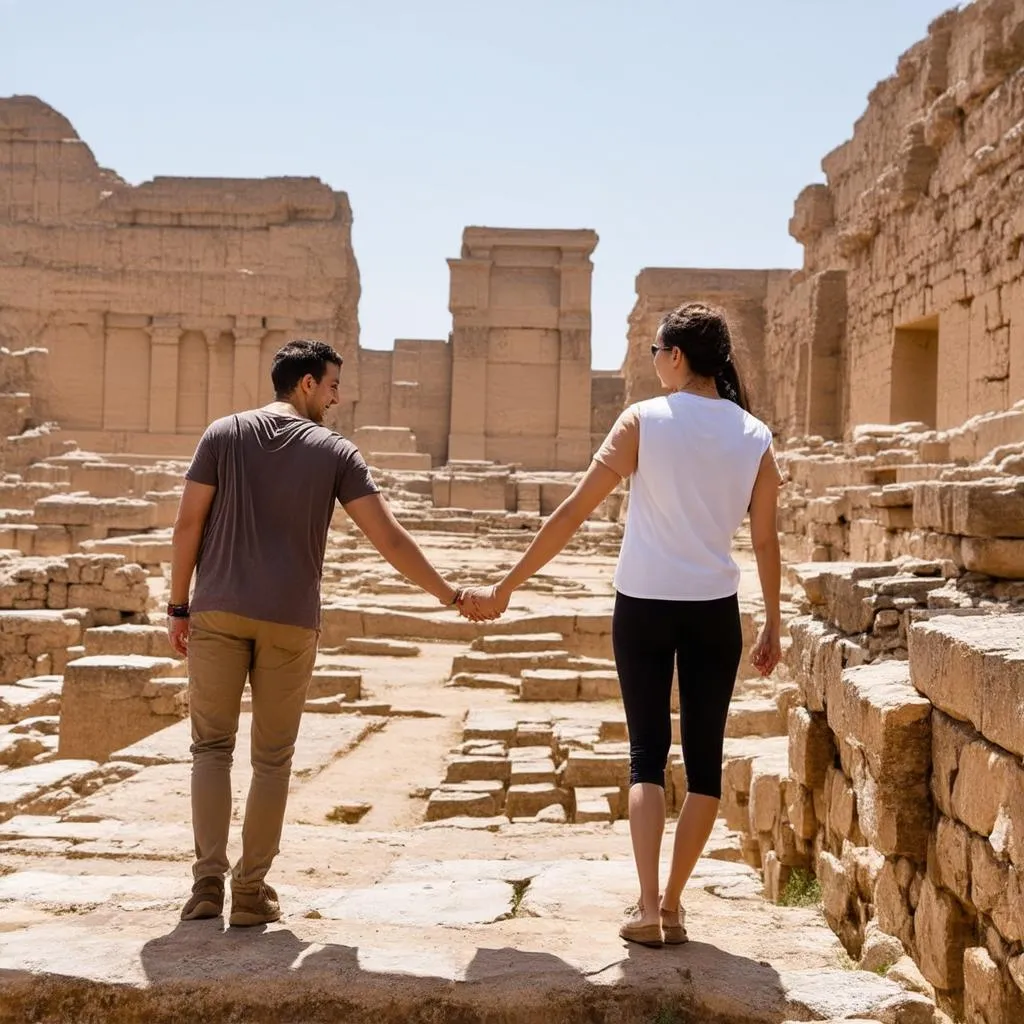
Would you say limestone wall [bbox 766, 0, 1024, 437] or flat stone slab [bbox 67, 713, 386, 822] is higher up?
limestone wall [bbox 766, 0, 1024, 437]

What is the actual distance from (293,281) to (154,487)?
11785 millimetres

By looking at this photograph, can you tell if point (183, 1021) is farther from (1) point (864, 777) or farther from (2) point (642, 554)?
(1) point (864, 777)

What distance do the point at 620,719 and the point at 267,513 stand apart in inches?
222

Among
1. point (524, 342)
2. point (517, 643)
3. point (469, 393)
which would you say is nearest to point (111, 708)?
point (517, 643)

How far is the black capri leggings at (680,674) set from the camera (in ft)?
11.0

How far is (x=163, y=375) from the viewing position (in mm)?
35500

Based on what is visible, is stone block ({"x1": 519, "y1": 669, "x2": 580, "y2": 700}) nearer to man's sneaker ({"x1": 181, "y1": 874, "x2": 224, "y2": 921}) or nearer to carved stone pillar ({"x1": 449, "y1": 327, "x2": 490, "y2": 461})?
man's sneaker ({"x1": 181, "y1": 874, "x2": 224, "y2": 921})

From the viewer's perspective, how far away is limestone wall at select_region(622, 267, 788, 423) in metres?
29.0

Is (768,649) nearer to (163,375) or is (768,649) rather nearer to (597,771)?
(597,771)

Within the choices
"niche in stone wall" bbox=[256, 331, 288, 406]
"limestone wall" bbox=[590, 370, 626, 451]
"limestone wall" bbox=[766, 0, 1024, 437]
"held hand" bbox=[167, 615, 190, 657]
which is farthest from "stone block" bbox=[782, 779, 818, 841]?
"niche in stone wall" bbox=[256, 331, 288, 406]

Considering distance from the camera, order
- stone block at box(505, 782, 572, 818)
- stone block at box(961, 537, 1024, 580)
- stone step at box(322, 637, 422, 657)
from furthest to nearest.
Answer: stone step at box(322, 637, 422, 657) → stone block at box(505, 782, 572, 818) → stone block at box(961, 537, 1024, 580)

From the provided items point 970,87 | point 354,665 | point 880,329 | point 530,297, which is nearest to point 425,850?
point 354,665

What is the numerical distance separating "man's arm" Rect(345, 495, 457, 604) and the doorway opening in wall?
569 inches

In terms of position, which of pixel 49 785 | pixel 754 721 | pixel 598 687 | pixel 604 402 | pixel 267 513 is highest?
pixel 604 402
